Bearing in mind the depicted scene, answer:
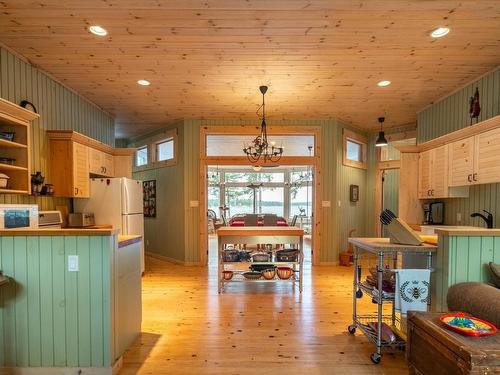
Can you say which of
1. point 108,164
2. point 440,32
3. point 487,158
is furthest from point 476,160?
point 108,164

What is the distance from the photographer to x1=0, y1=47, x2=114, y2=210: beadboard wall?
2.95m

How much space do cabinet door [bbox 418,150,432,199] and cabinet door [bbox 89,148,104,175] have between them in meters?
5.07

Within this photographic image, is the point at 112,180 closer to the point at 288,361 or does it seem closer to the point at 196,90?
the point at 196,90

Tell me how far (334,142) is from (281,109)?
52.4 inches

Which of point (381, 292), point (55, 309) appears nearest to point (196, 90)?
point (55, 309)

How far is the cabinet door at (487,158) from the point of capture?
2975mm

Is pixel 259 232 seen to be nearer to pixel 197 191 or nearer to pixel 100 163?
pixel 197 191

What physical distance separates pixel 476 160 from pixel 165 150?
5332 millimetres

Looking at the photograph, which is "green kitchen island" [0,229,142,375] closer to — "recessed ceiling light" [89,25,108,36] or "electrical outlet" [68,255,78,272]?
"electrical outlet" [68,255,78,272]

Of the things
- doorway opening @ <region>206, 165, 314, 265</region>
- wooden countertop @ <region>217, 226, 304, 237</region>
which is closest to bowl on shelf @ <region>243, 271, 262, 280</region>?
wooden countertop @ <region>217, 226, 304, 237</region>

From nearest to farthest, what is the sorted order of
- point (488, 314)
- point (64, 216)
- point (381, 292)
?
point (488, 314) → point (381, 292) → point (64, 216)

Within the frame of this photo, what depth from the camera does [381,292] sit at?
228 cm

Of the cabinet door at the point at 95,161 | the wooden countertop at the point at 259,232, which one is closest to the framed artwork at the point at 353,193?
the wooden countertop at the point at 259,232

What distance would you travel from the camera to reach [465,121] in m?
3.86
